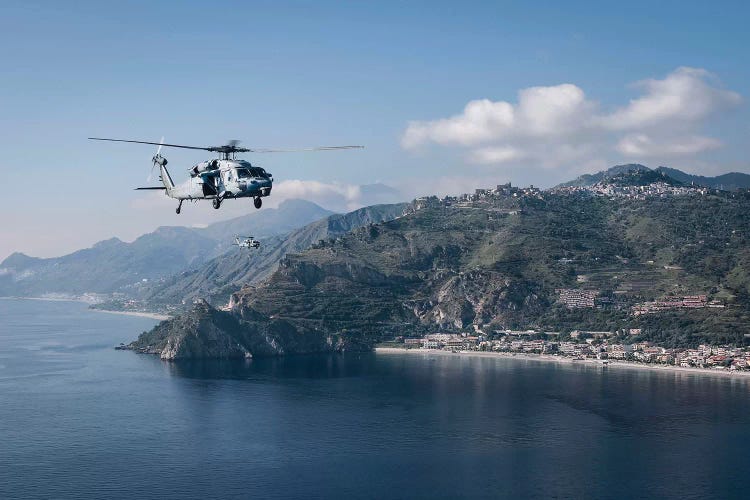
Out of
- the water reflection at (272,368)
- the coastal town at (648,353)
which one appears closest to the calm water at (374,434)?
the water reflection at (272,368)

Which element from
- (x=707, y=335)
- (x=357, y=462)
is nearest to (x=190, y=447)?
(x=357, y=462)

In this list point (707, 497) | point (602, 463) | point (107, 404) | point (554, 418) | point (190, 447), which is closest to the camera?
point (707, 497)

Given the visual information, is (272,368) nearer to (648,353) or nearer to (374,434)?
(374,434)

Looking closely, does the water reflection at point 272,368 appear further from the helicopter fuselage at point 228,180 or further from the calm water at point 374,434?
the helicopter fuselage at point 228,180

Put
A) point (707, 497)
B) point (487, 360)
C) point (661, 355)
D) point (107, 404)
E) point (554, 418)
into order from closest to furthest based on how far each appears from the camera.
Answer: point (707, 497) → point (554, 418) → point (107, 404) → point (661, 355) → point (487, 360)

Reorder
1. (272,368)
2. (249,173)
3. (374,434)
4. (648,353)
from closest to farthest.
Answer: (249,173) < (374,434) < (648,353) < (272,368)

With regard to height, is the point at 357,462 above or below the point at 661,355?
below

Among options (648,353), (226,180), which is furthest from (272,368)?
(226,180)

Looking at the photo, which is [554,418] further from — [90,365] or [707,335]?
[90,365]

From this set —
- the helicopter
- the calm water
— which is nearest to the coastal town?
the calm water
